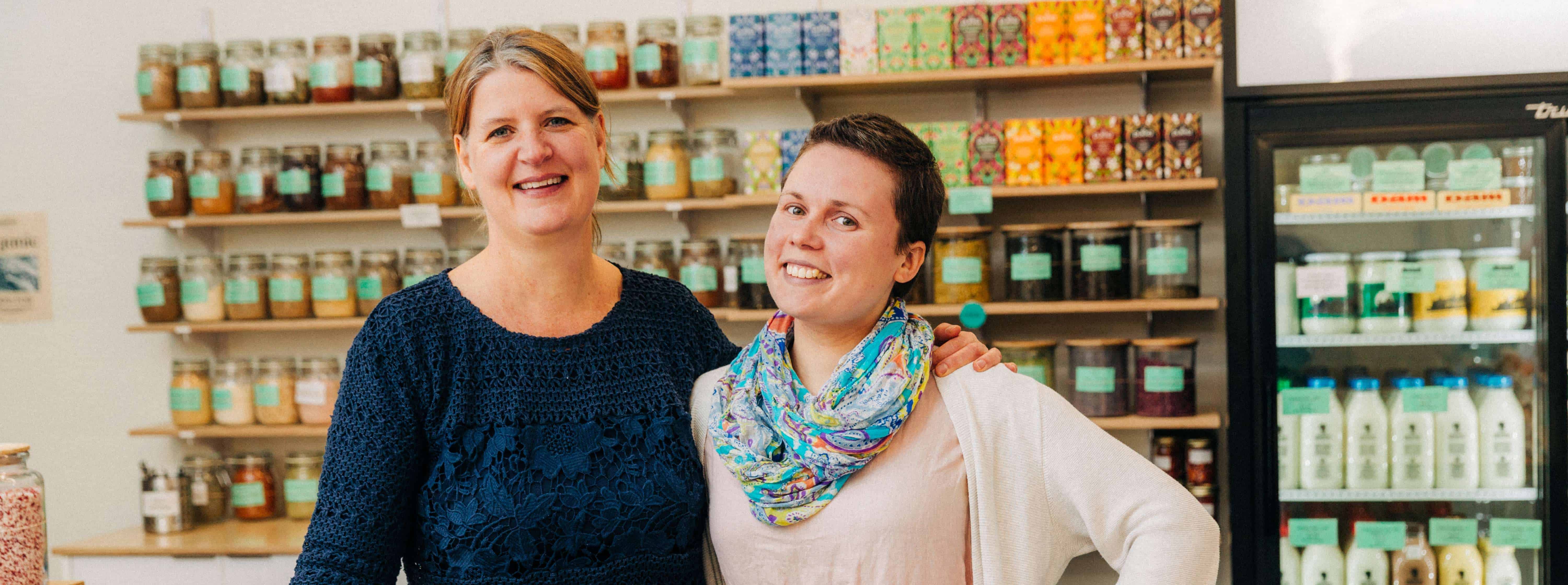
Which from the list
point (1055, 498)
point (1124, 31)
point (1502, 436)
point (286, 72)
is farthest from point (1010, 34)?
point (286, 72)

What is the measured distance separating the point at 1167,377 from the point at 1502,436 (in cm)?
93

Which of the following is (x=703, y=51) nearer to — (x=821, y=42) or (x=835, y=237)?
(x=821, y=42)

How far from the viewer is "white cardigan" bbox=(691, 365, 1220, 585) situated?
122cm

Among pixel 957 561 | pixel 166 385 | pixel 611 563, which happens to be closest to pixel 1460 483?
pixel 957 561

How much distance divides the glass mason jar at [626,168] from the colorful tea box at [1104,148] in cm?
142

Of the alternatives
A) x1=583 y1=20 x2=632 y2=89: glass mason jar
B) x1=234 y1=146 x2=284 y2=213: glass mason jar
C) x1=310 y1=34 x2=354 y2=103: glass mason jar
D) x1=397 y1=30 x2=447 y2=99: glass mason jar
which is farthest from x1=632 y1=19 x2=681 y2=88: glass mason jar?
x1=234 y1=146 x2=284 y2=213: glass mason jar

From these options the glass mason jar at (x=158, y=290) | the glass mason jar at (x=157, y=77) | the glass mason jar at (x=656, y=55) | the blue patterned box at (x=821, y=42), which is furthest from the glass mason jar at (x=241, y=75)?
the blue patterned box at (x=821, y=42)

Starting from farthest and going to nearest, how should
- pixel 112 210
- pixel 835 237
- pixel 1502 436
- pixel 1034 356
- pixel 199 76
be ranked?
pixel 112 210 < pixel 199 76 < pixel 1034 356 < pixel 1502 436 < pixel 835 237

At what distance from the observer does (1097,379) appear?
10.4 ft

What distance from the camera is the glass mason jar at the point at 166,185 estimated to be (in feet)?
11.9

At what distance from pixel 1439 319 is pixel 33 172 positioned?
486 cm

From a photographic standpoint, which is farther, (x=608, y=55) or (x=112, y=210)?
(x=112, y=210)

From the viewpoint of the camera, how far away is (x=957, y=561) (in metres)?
1.30

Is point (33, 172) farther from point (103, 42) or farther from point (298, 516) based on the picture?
point (298, 516)
